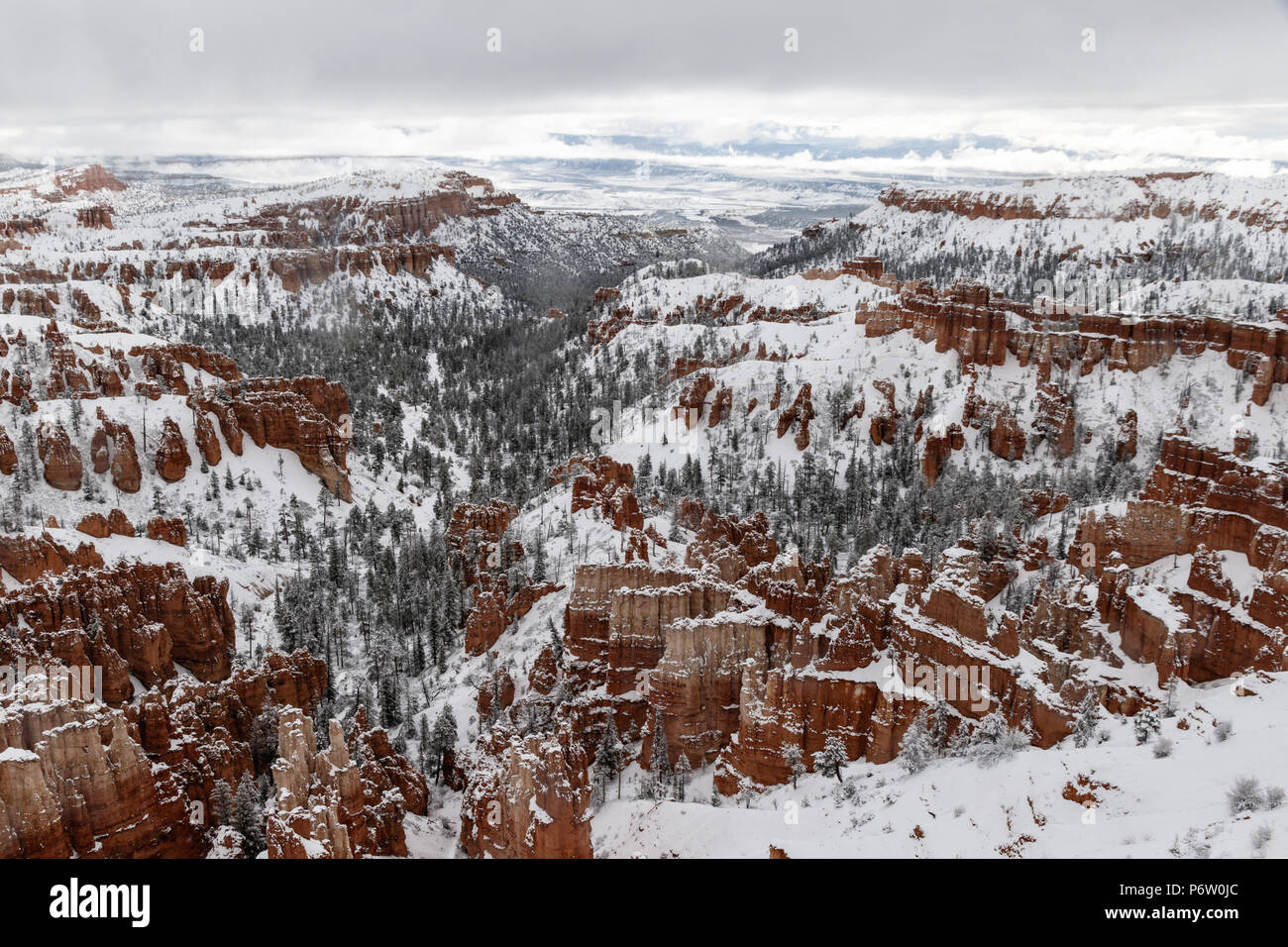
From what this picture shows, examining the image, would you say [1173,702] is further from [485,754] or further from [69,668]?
[69,668]

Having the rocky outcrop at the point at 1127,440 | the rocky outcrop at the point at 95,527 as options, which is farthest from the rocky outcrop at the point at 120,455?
the rocky outcrop at the point at 1127,440

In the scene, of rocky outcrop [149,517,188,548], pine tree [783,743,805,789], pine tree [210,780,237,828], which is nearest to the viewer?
pine tree [210,780,237,828]

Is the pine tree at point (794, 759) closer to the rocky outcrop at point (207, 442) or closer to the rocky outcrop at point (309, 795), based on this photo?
the rocky outcrop at point (309, 795)

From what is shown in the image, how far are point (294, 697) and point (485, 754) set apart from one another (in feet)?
50.6

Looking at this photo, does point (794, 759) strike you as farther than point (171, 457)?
No

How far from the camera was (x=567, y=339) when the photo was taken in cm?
18088

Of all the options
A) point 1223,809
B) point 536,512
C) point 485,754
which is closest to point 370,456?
point 536,512

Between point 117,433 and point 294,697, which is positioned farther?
point 117,433

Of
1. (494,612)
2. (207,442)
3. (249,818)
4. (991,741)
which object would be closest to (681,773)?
(991,741)

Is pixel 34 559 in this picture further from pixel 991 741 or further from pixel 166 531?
pixel 991 741

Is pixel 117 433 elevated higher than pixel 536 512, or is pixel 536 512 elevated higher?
pixel 117 433

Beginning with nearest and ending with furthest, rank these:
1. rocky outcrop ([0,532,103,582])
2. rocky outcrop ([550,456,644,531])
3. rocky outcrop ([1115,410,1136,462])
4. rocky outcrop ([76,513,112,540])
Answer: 1. rocky outcrop ([0,532,103,582])
2. rocky outcrop ([76,513,112,540])
3. rocky outcrop ([550,456,644,531])
4. rocky outcrop ([1115,410,1136,462])

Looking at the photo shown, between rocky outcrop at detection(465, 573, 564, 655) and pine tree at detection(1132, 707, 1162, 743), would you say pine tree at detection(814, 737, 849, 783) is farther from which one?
rocky outcrop at detection(465, 573, 564, 655)

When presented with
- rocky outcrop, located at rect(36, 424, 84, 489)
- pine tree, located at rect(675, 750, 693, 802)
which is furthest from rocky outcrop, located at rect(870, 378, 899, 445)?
rocky outcrop, located at rect(36, 424, 84, 489)
